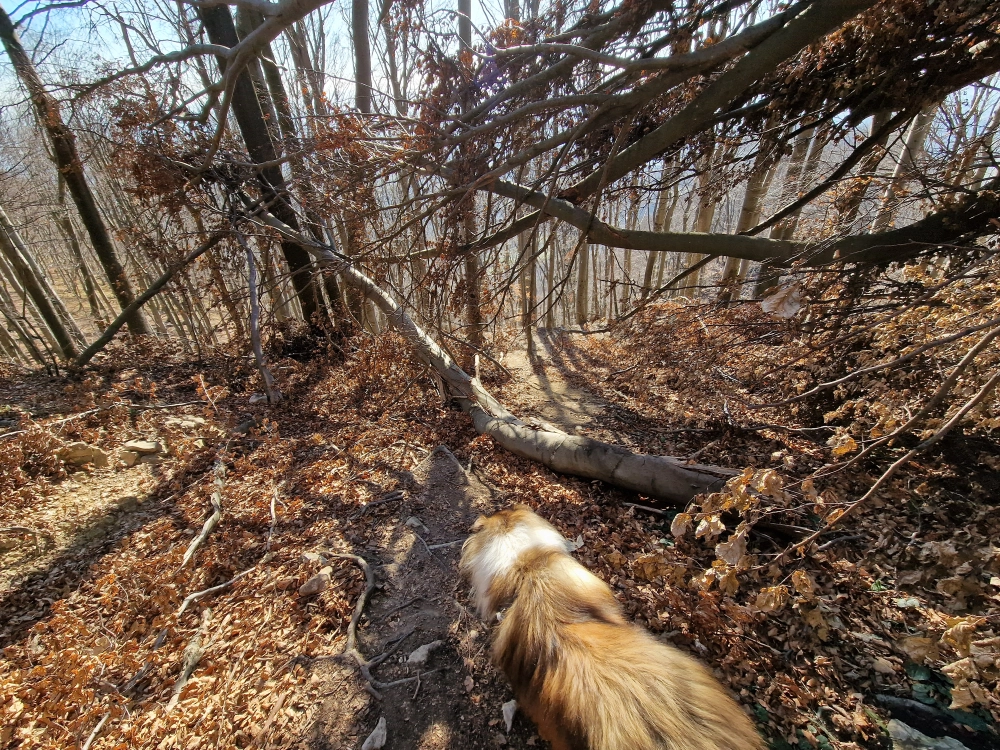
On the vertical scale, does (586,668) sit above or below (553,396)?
above

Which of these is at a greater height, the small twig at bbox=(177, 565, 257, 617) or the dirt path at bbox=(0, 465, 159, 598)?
the dirt path at bbox=(0, 465, 159, 598)

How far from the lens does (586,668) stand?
5.69 ft

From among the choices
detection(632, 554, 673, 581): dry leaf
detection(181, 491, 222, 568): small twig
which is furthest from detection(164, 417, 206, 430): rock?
detection(632, 554, 673, 581): dry leaf

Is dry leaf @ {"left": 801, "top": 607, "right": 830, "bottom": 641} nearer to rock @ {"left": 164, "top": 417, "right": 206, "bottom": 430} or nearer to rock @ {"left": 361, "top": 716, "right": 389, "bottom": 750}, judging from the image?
rock @ {"left": 361, "top": 716, "right": 389, "bottom": 750}

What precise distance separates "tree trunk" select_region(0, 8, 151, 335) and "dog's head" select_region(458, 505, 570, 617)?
8449 mm

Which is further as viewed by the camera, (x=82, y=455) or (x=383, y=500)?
(x=82, y=455)

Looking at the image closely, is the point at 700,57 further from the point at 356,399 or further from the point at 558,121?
the point at 356,399

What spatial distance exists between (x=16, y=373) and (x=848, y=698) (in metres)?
11.2

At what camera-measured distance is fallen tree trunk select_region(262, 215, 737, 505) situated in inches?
132

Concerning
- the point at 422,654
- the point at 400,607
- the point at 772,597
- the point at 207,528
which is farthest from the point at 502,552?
the point at 207,528

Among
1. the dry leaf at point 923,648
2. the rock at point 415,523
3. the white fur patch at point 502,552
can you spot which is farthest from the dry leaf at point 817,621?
the rock at point 415,523

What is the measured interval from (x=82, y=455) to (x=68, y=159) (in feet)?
21.2

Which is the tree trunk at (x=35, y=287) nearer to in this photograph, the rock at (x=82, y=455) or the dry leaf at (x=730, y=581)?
the rock at (x=82, y=455)

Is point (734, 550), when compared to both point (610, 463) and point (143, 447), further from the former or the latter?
point (143, 447)
